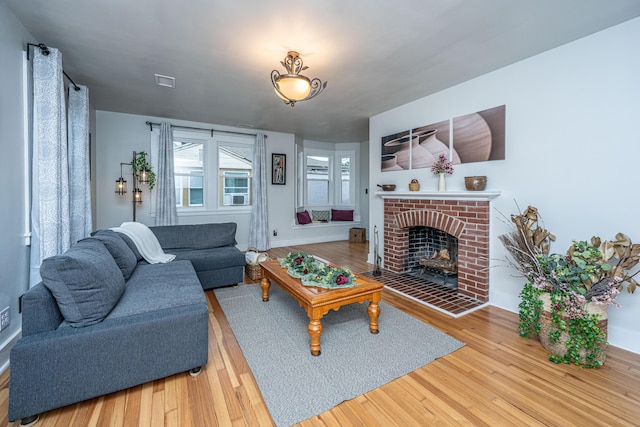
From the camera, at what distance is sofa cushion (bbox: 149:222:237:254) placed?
374 cm

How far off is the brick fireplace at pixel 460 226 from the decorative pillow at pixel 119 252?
132 inches

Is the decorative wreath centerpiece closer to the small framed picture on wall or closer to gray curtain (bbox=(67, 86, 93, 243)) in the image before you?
gray curtain (bbox=(67, 86, 93, 243))

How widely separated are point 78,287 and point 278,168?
4.77 meters

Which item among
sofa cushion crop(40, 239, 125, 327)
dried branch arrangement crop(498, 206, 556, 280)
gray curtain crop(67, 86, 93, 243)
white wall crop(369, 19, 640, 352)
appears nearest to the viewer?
sofa cushion crop(40, 239, 125, 327)

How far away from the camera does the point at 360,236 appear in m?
6.85

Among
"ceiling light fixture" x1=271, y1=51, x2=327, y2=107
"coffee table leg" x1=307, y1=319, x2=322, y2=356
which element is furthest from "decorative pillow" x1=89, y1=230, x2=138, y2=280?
"ceiling light fixture" x1=271, y1=51, x2=327, y2=107

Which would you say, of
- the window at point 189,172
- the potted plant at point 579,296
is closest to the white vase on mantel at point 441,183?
the potted plant at point 579,296

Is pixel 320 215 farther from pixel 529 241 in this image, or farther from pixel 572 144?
pixel 572 144

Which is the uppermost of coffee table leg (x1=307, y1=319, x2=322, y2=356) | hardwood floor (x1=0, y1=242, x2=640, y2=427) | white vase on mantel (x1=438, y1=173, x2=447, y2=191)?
white vase on mantel (x1=438, y1=173, x2=447, y2=191)

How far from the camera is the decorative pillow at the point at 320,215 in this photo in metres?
7.30

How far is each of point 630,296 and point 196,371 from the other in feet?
10.8


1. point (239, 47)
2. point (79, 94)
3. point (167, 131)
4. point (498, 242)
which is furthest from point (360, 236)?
point (79, 94)

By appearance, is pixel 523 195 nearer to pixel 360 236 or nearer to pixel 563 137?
pixel 563 137

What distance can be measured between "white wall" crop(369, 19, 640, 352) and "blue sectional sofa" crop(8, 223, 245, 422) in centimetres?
311
